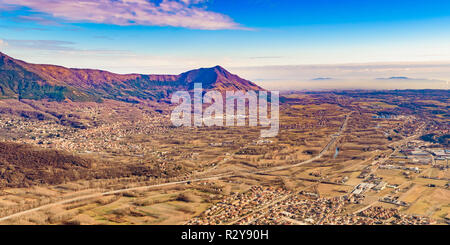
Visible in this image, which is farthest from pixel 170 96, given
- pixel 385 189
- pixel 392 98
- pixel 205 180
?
pixel 385 189

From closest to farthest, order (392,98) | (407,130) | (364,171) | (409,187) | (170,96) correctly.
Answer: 1. (409,187)
2. (364,171)
3. (407,130)
4. (392,98)
5. (170,96)

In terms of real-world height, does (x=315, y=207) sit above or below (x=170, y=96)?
below

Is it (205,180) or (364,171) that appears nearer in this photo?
(205,180)

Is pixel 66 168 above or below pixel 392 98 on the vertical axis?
below

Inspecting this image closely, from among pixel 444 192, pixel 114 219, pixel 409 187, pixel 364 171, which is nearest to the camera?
pixel 114 219

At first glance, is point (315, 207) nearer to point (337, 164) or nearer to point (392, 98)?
point (337, 164)

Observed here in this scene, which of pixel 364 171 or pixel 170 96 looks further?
pixel 170 96

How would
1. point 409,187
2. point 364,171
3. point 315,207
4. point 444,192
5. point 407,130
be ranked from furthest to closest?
1. point 407,130
2. point 364,171
3. point 409,187
4. point 444,192
5. point 315,207

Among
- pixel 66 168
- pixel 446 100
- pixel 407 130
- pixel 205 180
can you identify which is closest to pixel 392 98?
pixel 446 100

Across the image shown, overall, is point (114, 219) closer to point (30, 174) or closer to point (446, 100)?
point (30, 174)

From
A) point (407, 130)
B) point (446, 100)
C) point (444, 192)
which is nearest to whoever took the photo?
point (444, 192)
